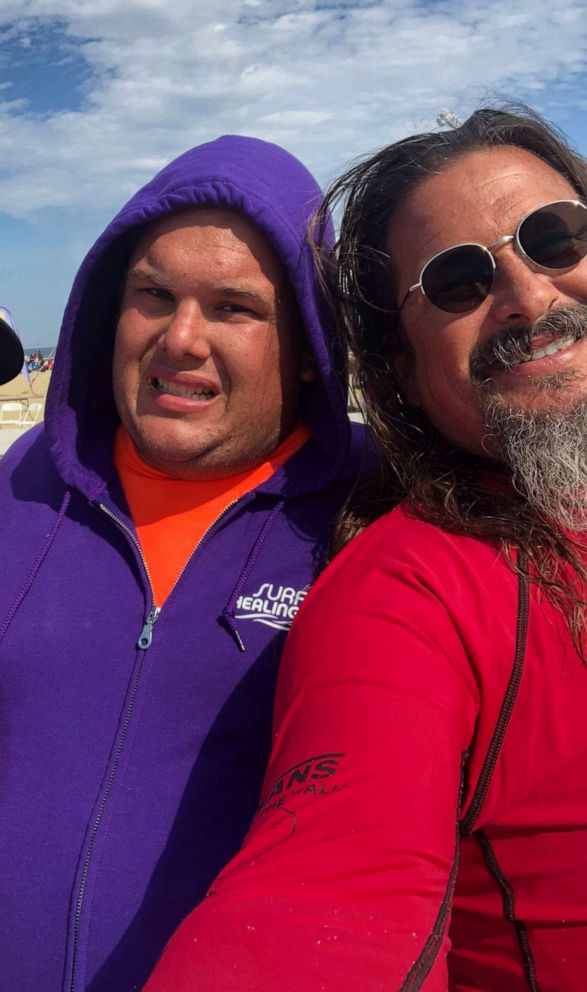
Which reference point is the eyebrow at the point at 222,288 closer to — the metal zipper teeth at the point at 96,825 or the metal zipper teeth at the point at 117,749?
the metal zipper teeth at the point at 117,749

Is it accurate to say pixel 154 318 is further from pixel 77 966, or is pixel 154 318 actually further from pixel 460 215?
pixel 77 966

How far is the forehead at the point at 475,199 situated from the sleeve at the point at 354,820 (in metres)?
0.88

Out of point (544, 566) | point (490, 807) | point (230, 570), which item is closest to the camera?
point (490, 807)

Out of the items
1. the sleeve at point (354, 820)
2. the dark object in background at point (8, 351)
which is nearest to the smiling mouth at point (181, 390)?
the dark object in background at point (8, 351)

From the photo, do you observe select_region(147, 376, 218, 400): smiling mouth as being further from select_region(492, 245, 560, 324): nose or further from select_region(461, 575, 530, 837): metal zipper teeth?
select_region(461, 575, 530, 837): metal zipper teeth

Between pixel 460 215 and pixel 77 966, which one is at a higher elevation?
pixel 460 215

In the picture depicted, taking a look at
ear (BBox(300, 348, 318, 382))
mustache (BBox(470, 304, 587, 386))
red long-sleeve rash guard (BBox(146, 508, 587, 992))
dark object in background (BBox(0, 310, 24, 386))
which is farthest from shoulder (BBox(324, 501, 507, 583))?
dark object in background (BBox(0, 310, 24, 386))

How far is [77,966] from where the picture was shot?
1.69m

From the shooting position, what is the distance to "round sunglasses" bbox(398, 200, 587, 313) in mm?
1821

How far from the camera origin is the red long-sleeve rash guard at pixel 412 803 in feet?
3.72

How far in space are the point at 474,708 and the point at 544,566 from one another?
1.14 ft

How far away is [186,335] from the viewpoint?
203 centimetres

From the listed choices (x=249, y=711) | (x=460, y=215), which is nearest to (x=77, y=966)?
(x=249, y=711)

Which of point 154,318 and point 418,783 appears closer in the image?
point 418,783
